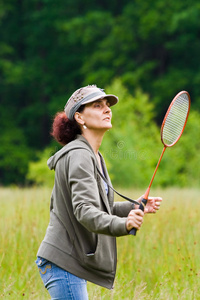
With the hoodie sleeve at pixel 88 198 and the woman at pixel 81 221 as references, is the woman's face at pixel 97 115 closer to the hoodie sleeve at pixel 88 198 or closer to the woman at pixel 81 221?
the woman at pixel 81 221

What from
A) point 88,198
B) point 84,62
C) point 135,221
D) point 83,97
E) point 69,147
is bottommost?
point 135,221

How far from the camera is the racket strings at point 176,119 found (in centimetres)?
361

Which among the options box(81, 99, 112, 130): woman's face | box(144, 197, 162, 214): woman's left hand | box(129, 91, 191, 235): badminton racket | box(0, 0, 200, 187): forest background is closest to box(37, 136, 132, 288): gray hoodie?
box(81, 99, 112, 130): woman's face

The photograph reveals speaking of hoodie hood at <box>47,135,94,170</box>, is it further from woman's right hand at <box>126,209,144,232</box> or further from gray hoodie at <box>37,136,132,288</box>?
Result: woman's right hand at <box>126,209,144,232</box>

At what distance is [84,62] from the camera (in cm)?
3161

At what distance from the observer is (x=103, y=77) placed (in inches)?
1155

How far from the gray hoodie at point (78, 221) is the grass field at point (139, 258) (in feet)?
3.43

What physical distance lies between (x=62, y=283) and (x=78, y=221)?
13.1 inches

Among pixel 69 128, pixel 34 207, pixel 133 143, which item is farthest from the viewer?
pixel 133 143

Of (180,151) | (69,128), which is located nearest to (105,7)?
(180,151)

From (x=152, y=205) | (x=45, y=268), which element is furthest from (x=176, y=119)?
(x=45, y=268)

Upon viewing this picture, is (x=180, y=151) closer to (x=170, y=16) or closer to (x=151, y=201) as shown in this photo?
(x=170, y=16)

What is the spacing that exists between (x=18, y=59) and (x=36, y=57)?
1212 mm

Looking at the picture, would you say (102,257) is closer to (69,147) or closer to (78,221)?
(78,221)
